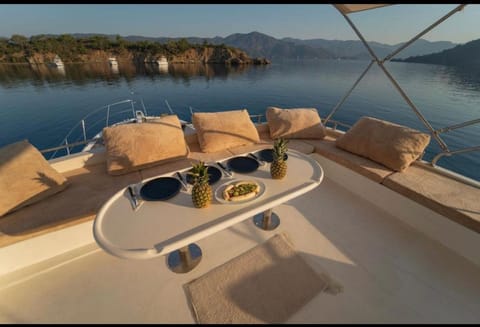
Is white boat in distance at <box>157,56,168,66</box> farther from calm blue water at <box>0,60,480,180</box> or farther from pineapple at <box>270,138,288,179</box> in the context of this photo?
pineapple at <box>270,138,288,179</box>

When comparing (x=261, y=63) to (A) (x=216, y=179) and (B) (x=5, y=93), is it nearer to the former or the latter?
(B) (x=5, y=93)

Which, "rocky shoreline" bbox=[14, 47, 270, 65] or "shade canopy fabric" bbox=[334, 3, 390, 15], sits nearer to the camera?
"shade canopy fabric" bbox=[334, 3, 390, 15]

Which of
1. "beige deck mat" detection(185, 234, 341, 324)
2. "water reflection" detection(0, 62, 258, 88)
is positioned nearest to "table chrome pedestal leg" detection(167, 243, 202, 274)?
"beige deck mat" detection(185, 234, 341, 324)

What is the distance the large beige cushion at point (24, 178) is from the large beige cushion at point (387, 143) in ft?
12.1

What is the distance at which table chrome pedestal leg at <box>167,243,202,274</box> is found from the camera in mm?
1832

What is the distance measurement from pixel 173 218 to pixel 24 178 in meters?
1.65

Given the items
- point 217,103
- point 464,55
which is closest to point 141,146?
point 217,103

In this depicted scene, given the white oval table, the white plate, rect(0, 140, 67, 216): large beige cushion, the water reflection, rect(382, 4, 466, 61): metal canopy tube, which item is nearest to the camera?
the white oval table

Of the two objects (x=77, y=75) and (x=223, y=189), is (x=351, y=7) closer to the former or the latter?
(x=223, y=189)

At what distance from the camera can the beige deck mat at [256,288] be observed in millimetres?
1520

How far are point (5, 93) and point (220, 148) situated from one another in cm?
2190

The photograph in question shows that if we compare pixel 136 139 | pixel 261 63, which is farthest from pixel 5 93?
pixel 261 63

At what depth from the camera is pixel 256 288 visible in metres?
1.68

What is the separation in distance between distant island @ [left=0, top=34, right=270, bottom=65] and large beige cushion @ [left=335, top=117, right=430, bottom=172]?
152 ft
